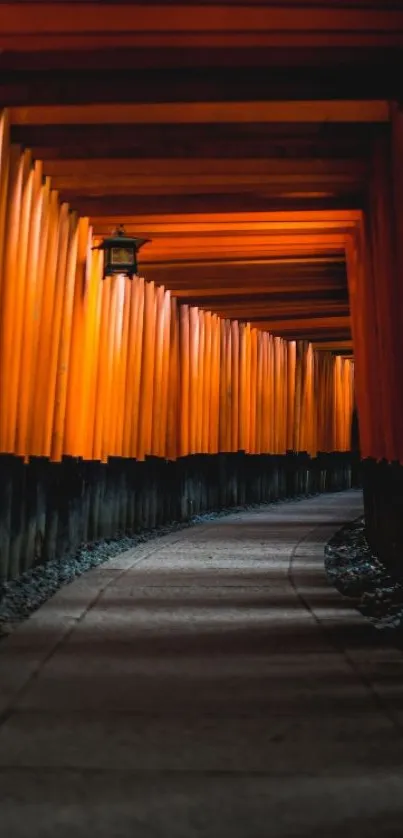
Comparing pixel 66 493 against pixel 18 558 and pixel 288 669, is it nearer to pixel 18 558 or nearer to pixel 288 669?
pixel 18 558

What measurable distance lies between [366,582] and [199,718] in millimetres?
5082

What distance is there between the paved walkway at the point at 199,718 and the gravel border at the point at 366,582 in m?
0.26

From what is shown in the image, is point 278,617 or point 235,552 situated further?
point 235,552

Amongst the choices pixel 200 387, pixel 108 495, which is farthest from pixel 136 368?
pixel 200 387

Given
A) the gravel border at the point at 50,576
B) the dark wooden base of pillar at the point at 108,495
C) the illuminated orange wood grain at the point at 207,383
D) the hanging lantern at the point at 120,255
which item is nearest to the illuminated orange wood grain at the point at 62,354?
the dark wooden base of pillar at the point at 108,495

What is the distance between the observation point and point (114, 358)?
11.5 metres

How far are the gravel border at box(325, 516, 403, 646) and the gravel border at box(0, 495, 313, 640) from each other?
231 centimetres

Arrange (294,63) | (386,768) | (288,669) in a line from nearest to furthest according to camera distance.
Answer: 1. (386,768)
2. (288,669)
3. (294,63)

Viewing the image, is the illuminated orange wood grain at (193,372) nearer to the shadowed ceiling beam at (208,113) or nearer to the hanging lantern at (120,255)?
the hanging lantern at (120,255)

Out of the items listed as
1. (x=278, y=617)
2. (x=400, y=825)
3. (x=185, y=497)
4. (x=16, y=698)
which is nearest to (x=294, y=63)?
(x=278, y=617)

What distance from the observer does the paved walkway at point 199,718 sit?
275 centimetres

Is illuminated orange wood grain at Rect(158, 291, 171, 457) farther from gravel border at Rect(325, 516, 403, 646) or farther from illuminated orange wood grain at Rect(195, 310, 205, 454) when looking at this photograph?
gravel border at Rect(325, 516, 403, 646)

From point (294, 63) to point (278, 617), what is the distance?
151 inches

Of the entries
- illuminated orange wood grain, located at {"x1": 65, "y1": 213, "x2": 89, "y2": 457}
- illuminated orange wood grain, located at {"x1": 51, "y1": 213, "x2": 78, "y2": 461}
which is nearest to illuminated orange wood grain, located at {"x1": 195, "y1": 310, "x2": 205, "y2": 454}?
illuminated orange wood grain, located at {"x1": 65, "y1": 213, "x2": 89, "y2": 457}
